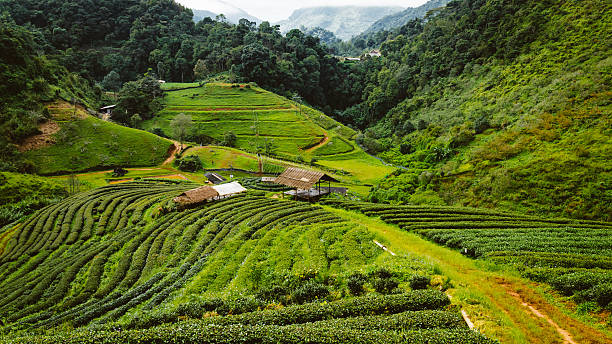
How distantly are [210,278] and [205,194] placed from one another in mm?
20883

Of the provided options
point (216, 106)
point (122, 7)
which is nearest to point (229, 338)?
point (216, 106)

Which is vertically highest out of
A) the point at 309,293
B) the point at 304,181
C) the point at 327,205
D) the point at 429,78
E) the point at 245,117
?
the point at 429,78

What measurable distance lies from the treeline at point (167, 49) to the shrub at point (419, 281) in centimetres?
11565

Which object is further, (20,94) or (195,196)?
(20,94)

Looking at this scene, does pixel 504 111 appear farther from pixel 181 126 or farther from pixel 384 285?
pixel 181 126

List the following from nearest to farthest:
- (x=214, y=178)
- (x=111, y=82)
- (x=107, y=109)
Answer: (x=214, y=178) < (x=107, y=109) < (x=111, y=82)

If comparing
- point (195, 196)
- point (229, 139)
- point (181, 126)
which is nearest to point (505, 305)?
point (195, 196)

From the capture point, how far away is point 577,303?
15.0 meters

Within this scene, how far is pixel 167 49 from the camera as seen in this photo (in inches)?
5251

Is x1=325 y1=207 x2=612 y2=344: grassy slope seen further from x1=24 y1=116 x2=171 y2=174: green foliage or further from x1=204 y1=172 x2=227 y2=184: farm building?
x1=24 y1=116 x2=171 y2=174: green foliage

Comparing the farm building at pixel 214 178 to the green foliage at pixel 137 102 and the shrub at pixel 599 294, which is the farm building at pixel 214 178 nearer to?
the green foliage at pixel 137 102

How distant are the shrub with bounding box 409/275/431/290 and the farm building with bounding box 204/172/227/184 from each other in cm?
4546

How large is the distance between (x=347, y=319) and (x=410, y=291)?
4188 millimetres

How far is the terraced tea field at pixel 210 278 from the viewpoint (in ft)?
38.7
